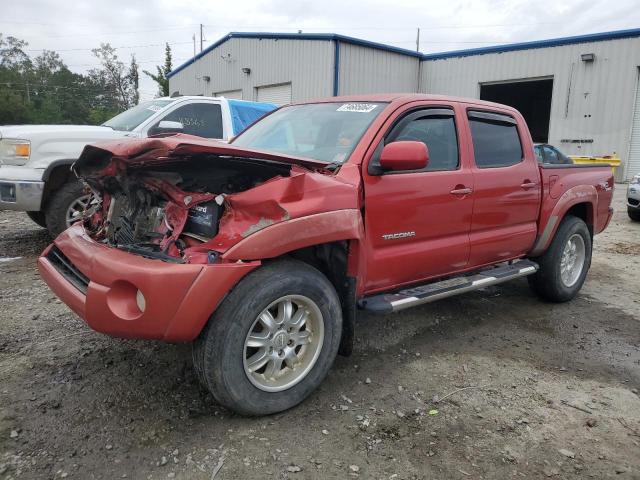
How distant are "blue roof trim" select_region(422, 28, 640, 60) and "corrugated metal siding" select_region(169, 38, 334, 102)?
5.34 metres

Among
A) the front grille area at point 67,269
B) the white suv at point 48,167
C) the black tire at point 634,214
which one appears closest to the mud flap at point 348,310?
the front grille area at point 67,269

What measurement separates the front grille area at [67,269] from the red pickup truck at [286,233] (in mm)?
14

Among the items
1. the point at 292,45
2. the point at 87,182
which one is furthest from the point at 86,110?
the point at 87,182

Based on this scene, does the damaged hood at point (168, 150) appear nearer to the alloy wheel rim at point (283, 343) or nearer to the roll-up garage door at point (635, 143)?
the alloy wheel rim at point (283, 343)

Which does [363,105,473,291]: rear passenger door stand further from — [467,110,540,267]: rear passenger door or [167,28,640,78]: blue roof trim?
[167,28,640,78]: blue roof trim

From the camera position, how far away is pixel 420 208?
3467 millimetres

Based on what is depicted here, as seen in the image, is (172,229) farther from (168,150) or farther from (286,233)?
(286,233)

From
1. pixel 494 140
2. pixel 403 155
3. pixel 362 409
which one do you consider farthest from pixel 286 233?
pixel 494 140

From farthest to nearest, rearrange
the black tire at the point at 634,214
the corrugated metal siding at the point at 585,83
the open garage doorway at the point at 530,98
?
the open garage doorway at the point at 530,98 < the corrugated metal siding at the point at 585,83 < the black tire at the point at 634,214

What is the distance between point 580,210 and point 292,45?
52.8 ft

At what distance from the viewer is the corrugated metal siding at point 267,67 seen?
18.1 m

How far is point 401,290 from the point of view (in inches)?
142

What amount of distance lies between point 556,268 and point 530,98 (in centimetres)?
2493

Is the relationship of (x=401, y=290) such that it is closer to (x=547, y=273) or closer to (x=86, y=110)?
(x=547, y=273)
